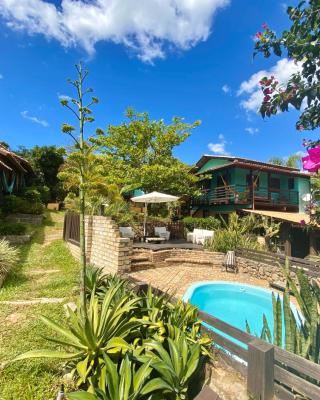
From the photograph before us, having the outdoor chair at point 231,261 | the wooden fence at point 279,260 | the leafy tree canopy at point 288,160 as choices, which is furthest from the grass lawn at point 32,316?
the leafy tree canopy at point 288,160

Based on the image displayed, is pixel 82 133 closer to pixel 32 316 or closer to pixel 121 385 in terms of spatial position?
pixel 121 385

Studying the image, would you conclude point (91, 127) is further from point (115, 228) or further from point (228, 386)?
point (115, 228)

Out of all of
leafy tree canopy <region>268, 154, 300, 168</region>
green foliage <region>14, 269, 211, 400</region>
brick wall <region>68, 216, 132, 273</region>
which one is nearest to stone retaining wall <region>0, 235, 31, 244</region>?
brick wall <region>68, 216, 132, 273</region>

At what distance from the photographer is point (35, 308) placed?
5.86 meters

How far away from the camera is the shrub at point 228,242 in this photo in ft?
43.2

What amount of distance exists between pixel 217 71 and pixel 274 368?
16.5 m

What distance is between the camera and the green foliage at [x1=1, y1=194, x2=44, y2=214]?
16.9 m

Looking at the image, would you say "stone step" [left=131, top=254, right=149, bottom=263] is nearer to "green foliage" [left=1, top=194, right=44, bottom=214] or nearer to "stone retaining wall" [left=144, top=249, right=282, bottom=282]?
"stone retaining wall" [left=144, top=249, right=282, bottom=282]

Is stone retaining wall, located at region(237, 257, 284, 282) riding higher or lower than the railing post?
lower

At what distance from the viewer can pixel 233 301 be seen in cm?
938

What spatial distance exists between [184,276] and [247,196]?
1538 cm

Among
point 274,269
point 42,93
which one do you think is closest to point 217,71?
point 42,93

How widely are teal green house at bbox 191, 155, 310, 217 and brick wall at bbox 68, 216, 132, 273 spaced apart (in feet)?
52.0

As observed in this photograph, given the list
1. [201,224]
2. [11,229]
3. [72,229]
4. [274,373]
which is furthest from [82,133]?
[201,224]
